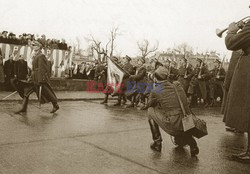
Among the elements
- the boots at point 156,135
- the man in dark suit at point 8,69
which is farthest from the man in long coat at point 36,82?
the man in dark suit at point 8,69

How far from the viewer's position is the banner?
17.1 metres

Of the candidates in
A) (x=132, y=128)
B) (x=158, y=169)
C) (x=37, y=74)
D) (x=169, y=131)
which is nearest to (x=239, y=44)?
(x=169, y=131)

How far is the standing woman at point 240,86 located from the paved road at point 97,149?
62cm

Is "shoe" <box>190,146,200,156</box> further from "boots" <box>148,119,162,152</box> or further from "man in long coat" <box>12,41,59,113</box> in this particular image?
"man in long coat" <box>12,41,59,113</box>

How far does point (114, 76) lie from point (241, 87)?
965cm

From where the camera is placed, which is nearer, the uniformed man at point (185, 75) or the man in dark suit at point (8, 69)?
the uniformed man at point (185, 75)

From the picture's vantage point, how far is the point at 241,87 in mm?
4820

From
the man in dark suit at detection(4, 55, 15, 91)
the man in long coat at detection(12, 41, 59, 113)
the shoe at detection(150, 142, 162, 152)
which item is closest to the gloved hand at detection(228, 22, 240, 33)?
the shoe at detection(150, 142, 162, 152)

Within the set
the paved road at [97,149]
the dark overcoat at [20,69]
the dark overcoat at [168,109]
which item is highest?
the dark overcoat at [20,69]

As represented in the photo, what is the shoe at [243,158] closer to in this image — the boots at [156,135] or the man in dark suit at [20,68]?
the boots at [156,135]

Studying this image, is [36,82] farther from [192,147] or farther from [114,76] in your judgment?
[192,147]

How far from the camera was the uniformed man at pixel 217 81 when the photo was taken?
1658 cm

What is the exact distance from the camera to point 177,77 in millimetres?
14430

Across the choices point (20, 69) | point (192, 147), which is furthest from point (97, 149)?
point (20, 69)
